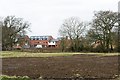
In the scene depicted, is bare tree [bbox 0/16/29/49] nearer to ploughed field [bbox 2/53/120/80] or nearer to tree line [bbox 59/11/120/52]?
tree line [bbox 59/11/120/52]

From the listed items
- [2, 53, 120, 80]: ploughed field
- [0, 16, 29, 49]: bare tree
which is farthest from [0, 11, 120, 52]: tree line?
[2, 53, 120, 80]: ploughed field

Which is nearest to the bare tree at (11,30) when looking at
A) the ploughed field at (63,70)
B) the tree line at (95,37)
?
the tree line at (95,37)

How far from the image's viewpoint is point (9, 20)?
9112 cm

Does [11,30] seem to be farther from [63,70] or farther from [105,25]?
[63,70]

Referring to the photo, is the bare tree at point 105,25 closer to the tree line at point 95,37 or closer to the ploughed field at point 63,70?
the tree line at point 95,37

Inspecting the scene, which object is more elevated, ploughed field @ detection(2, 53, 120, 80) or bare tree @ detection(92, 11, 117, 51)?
bare tree @ detection(92, 11, 117, 51)

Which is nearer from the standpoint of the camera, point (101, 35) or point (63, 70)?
point (63, 70)

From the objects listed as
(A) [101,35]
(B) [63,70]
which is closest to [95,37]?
(A) [101,35]

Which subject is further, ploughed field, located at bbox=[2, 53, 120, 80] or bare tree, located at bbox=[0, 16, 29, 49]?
bare tree, located at bbox=[0, 16, 29, 49]

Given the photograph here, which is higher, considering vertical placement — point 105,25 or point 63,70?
point 105,25

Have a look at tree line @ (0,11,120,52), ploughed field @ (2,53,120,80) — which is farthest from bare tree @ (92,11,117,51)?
ploughed field @ (2,53,120,80)

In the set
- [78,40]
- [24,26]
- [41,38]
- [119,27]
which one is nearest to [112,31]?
[119,27]

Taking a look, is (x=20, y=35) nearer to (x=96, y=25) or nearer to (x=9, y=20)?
(x=9, y=20)

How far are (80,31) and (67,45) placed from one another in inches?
271
